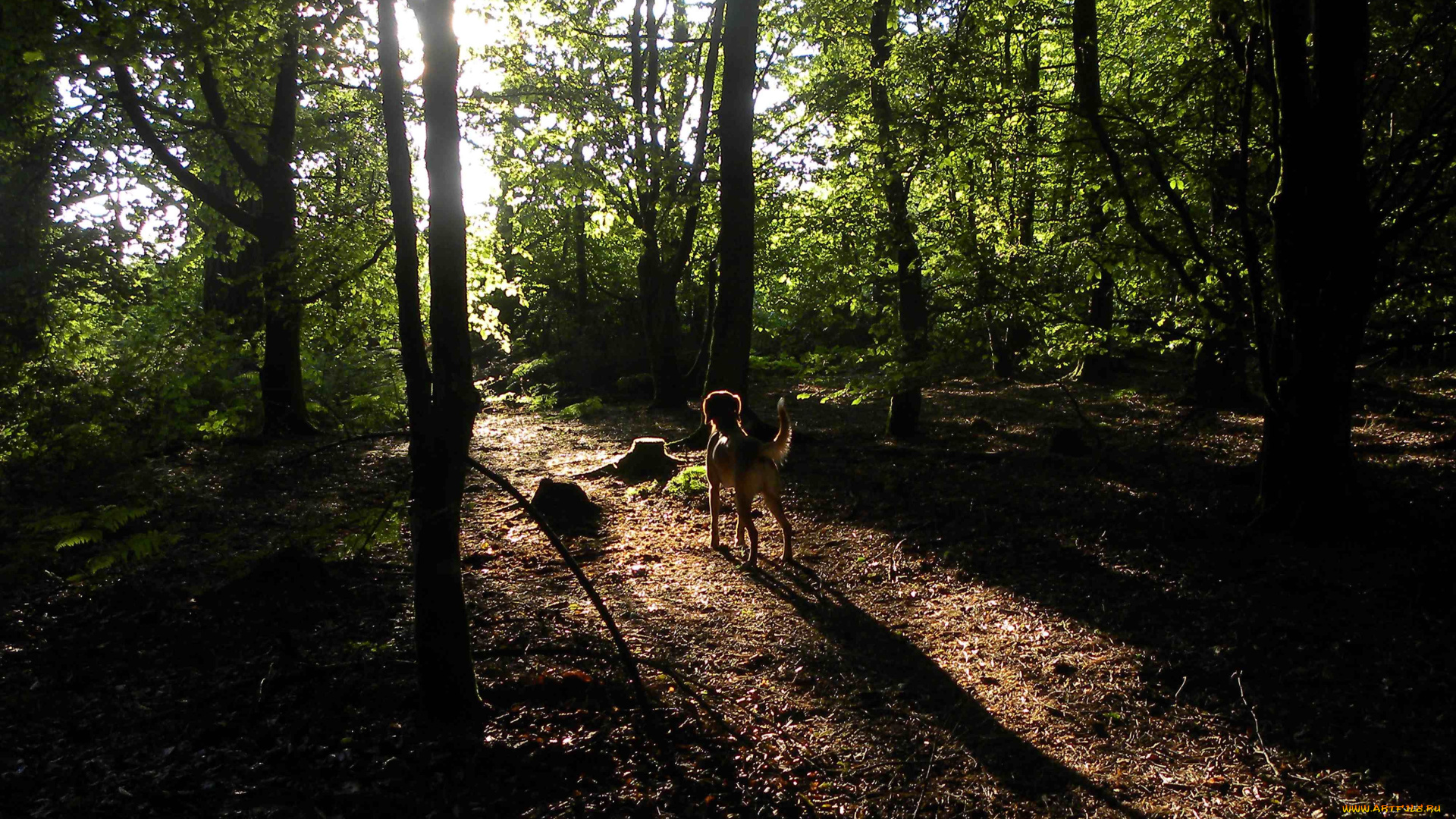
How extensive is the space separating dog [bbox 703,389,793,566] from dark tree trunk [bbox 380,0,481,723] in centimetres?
313

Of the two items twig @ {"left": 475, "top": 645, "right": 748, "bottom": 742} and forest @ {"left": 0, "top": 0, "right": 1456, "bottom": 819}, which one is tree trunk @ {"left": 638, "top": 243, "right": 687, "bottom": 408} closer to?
forest @ {"left": 0, "top": 0, "right": 1456, "bottom": 819}

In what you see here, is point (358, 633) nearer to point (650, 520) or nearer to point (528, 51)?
point (650, 520)

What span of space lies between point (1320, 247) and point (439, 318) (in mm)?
6284

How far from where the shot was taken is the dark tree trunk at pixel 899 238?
7.98 m

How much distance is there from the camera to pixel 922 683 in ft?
15.0

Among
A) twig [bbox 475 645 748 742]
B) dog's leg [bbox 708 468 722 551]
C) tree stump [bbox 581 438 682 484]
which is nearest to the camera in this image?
twig [bbox 475 645 748 742]

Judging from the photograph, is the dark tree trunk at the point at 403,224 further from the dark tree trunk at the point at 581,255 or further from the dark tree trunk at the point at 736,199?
the dark tree trunk at the point at 581,255

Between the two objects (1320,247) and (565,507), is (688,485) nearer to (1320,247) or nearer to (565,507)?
(565,507)

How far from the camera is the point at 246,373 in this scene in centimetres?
1686

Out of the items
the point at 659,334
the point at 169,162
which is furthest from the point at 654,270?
the point at 169,162

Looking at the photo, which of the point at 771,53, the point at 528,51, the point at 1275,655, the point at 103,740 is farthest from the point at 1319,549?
the point at 528,51

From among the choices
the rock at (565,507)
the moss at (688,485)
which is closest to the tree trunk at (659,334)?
the moss at (688,485)

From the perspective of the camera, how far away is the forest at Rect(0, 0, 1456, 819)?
11.9 feet

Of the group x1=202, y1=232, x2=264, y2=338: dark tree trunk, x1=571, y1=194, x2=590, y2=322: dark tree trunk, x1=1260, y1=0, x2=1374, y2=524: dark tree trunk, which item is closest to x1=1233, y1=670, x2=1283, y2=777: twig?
x1=1260, y1=0, x2=1374, y2=524: dark tree trunk
